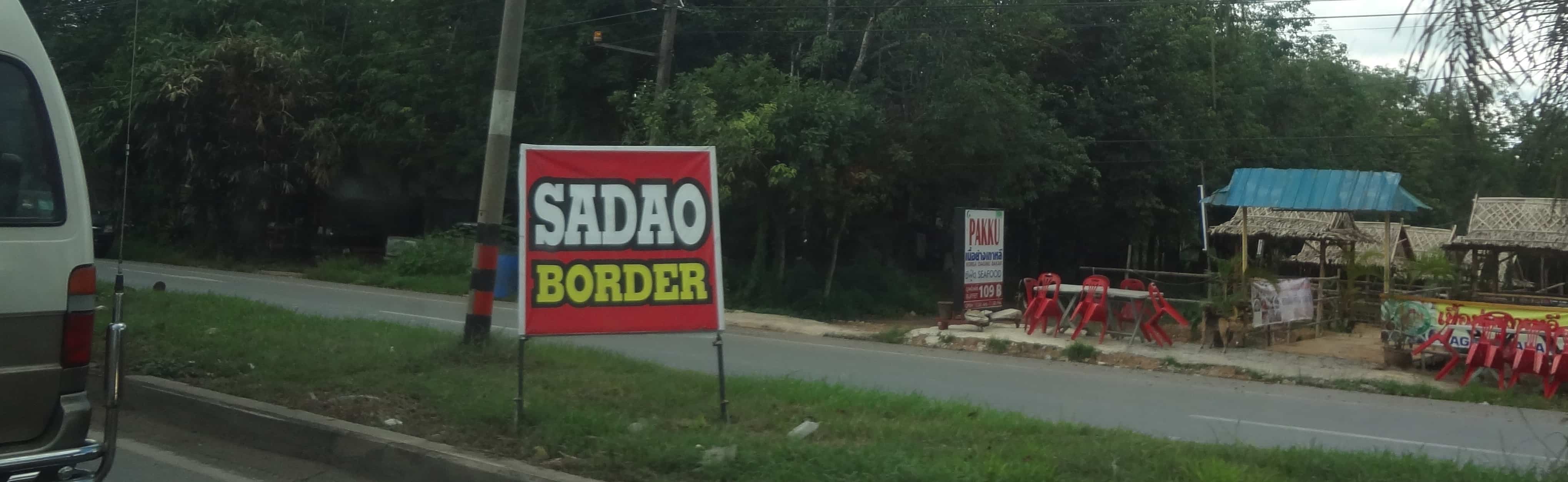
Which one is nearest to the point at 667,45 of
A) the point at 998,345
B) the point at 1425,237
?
Result: the point at 998,345

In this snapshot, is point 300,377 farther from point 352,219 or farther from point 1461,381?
point 352,219

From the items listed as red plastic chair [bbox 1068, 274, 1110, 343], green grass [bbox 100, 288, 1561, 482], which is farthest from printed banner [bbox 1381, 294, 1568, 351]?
green grass [bbox 100, 288, 1561, 482]

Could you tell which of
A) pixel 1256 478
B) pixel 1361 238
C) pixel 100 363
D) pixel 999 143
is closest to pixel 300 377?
pixel 100 363

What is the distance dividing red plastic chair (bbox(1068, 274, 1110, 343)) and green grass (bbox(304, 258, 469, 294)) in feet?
41.9

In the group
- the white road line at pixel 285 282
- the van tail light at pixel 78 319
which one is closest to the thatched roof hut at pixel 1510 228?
the white road line at pixel 285 282

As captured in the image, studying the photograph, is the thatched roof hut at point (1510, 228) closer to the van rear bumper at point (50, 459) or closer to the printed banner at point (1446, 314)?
the printed banner at point (1446, 314)

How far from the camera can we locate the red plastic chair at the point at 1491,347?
553 inches

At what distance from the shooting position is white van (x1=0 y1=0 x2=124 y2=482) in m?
4.71

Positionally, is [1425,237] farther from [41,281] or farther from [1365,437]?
[41,281]

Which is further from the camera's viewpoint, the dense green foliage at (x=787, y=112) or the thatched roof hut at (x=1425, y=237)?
the thatched roof hut at (x=1425, y=237)

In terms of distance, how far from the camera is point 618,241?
307 inches

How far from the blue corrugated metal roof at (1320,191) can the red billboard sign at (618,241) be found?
12390 mm

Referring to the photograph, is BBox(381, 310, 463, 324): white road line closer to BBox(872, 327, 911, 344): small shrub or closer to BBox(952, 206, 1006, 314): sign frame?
BBox(872, 327, 911, 344): small shrub

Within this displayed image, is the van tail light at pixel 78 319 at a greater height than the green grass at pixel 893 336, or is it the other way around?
the van tail light at pixel 78 319
